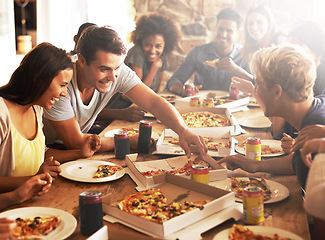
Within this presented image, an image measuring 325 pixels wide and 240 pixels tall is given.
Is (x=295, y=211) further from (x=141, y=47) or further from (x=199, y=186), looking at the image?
(x=141, y=47)

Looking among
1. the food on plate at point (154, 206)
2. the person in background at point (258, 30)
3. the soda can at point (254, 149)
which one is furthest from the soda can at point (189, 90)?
the food on plate at point (154, 206)

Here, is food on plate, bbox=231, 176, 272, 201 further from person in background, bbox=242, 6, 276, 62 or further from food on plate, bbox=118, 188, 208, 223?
person in background, bbox=242, 6, 276, 62

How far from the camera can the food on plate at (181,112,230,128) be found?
2.87 metres

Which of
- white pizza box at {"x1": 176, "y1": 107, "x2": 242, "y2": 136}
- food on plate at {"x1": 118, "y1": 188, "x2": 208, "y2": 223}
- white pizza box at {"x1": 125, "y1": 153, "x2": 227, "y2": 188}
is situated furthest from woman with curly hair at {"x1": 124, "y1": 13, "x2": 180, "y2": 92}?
food on plate at {"x1": 118, "y1": 188, "x2": 208, "y2": 223}

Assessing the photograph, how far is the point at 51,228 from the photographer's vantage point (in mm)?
1444

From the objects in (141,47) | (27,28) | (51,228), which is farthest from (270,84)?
(27,28)

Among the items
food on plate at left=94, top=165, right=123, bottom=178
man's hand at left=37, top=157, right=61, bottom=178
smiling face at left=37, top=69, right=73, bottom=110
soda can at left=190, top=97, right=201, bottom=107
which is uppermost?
smiling face at left=37, top=69, right=73, bottom=110

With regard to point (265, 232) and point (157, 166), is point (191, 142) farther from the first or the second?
point (265, 232)

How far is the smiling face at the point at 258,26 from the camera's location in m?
4.99

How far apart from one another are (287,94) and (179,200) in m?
0.77

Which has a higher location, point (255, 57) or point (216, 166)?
point (255, 57)

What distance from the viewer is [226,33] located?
15.7 feet

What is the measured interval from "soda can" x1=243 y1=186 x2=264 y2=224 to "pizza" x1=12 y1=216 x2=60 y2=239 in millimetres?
687

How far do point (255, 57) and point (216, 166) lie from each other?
583 mm
